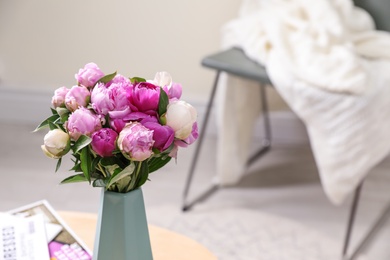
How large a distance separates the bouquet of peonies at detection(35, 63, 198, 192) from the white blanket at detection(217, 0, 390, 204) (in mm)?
941

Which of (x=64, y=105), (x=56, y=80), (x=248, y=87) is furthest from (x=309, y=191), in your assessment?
(x=64, y=105)

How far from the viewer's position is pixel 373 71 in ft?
6.05

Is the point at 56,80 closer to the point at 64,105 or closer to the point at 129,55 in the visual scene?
the point at 129,55

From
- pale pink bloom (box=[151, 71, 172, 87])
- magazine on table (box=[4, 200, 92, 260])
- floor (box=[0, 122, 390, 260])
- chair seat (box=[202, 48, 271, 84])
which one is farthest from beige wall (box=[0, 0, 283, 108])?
pale pink bloom (box=[151, 71, 172, 87])

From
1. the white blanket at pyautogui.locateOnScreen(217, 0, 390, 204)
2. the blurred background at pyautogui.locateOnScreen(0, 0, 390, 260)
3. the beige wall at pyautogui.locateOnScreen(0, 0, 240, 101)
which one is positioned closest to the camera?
the white blanket at pyautogui.locateOnScreen(217, 0, 390, 204)

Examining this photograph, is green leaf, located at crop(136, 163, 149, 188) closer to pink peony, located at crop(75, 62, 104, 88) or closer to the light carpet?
pink peony, located at crop(75, 62, 104, 88)

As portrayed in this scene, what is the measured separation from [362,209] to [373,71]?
0.52 meters

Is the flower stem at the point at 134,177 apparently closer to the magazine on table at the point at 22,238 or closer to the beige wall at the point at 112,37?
the magazine on table at the point at 22,238

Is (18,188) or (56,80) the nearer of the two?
(18,188)

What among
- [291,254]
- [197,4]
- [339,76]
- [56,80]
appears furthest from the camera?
[56,80]

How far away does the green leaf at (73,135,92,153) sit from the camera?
0.82 metres

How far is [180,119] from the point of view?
2.79 feet

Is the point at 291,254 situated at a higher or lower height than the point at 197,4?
lower

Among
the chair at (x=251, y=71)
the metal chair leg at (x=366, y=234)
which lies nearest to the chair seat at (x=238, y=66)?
the chair at (x=251, y=71)
